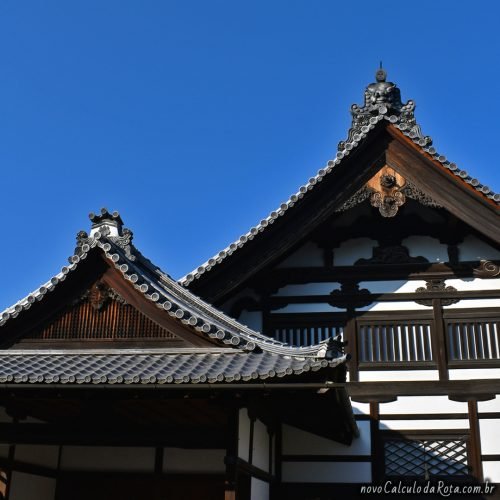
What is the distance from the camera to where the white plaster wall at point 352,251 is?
13.3m

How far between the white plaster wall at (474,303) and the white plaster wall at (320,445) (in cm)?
281

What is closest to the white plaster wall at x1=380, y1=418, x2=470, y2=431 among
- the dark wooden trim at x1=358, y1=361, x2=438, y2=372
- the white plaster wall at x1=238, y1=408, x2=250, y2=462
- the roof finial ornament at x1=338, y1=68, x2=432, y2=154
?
the dark wooden trim at x1=358, y1=361, x2=438, y2=372

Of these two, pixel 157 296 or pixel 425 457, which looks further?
pixel 425 457

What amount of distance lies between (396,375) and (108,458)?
5233 mm

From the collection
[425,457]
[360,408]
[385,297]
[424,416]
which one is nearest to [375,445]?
[360,408]

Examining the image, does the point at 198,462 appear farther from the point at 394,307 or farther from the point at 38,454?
the point at 394,307

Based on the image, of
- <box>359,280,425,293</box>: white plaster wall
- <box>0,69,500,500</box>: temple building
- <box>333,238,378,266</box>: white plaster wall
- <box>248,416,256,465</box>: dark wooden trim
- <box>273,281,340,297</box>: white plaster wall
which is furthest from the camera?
<box>333,238,378,266</box>: white plaster wall

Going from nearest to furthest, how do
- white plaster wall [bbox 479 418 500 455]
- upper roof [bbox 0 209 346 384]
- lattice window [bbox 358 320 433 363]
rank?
1. upper roof [bbox 0 209 346 384]
2. white plaster wall [bbox 479 418 500 455]
3. lattice window [bbox 358 320 433 363]

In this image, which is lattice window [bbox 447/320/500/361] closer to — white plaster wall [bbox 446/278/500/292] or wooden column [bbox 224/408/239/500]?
white plaster wall [bbox 446/278/500/292]

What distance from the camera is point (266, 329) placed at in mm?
12891

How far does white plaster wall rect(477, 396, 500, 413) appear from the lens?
11.9 meters

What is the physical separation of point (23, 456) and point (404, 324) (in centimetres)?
691

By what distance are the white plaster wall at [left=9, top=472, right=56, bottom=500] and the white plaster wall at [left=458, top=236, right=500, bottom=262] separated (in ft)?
27.2

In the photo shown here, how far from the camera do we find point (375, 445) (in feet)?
38.9
